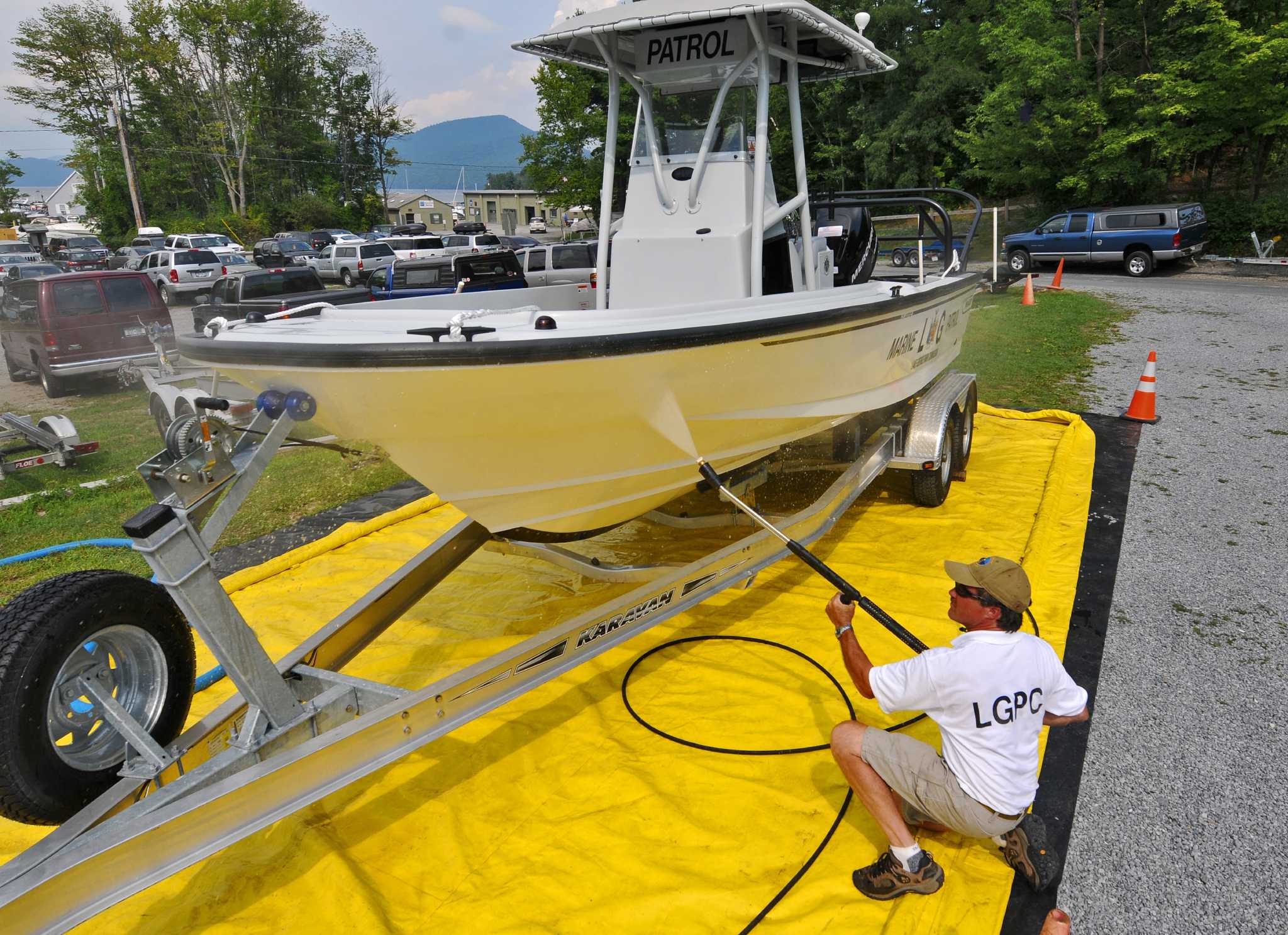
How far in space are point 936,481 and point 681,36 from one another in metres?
2.99

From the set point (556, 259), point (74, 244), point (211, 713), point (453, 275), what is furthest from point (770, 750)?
point (74, 244)

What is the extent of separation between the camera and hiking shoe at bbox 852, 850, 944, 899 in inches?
90.1

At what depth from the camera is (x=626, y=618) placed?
10.2ft

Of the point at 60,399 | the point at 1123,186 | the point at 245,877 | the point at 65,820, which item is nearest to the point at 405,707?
the point at 245,877

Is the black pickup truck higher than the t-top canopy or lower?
lower

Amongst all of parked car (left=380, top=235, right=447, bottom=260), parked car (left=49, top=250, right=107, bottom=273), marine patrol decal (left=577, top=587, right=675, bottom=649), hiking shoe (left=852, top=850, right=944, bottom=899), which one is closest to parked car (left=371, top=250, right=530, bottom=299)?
marine patrol decal (left=577, top=587, right=675, bottom=649)

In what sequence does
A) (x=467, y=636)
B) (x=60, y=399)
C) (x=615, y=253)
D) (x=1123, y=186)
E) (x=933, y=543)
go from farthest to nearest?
(x=1123, y=186) → (x=60, y=399) → (x=933, y=543) → (x=615, y=253) → (x=467, y=636)

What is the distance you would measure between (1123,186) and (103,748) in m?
28.0

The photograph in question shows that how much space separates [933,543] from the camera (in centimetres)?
473

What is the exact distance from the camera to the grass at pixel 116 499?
16.2 feet

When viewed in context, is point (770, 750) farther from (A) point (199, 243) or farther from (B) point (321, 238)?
(B) point (321, 238)

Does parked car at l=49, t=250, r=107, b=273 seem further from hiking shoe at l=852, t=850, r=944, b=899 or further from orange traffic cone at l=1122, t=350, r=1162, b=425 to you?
hiking shoe at l=852, t=850, r=944, b=899

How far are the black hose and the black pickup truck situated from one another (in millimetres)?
8989

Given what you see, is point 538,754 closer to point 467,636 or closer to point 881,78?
point 467,636
